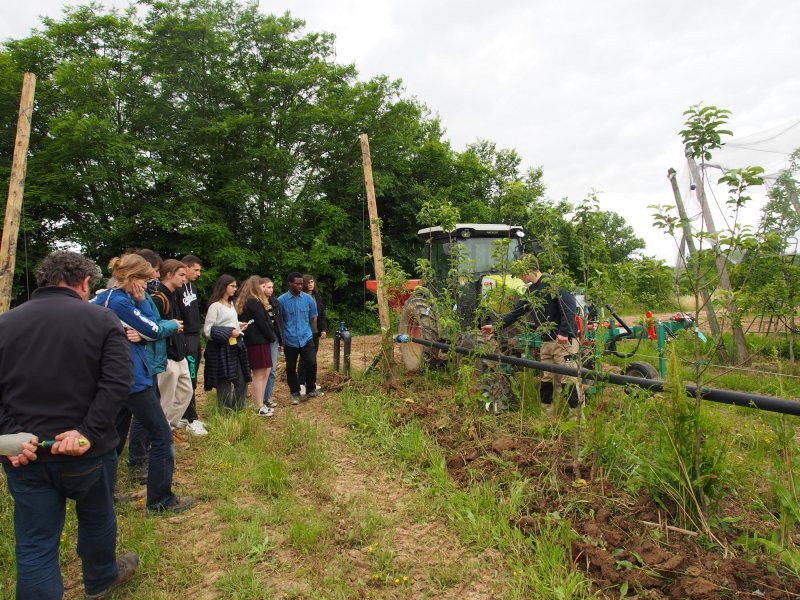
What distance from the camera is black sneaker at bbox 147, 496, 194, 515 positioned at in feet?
11.4

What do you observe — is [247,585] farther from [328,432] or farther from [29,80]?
[29,80]

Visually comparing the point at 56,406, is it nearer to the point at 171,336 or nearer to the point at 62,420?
the point at 62,420

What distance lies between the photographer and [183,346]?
4598 mm

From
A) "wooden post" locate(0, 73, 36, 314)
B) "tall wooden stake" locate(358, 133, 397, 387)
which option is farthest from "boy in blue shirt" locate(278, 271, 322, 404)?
"wooden post" locate(0, 73, 36, 314)

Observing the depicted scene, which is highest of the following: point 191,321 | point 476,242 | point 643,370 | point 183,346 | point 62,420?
point 476,242

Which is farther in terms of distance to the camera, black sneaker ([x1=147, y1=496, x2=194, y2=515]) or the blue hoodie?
black sneaker ([x1=147, y1=496, x2=194, y2=515])

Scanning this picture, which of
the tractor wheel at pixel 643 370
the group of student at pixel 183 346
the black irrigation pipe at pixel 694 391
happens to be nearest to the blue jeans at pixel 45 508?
the group of student at pixel 183 346

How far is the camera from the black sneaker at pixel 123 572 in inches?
101

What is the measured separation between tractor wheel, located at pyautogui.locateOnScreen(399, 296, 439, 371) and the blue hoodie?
3290 millimetres

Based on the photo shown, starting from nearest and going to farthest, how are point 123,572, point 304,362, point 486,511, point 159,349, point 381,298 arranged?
point 123,572, point 486,511, point 159,349, point 304,362, point 381,298

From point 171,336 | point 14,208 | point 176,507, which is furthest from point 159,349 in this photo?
point 14,208

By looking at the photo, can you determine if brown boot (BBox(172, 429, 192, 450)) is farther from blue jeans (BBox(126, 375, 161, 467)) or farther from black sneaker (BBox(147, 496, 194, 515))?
black sneaker (BBox(147, 496, 194, 515))

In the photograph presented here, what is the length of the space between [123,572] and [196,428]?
2613 mm

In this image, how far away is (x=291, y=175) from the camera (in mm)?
16812
